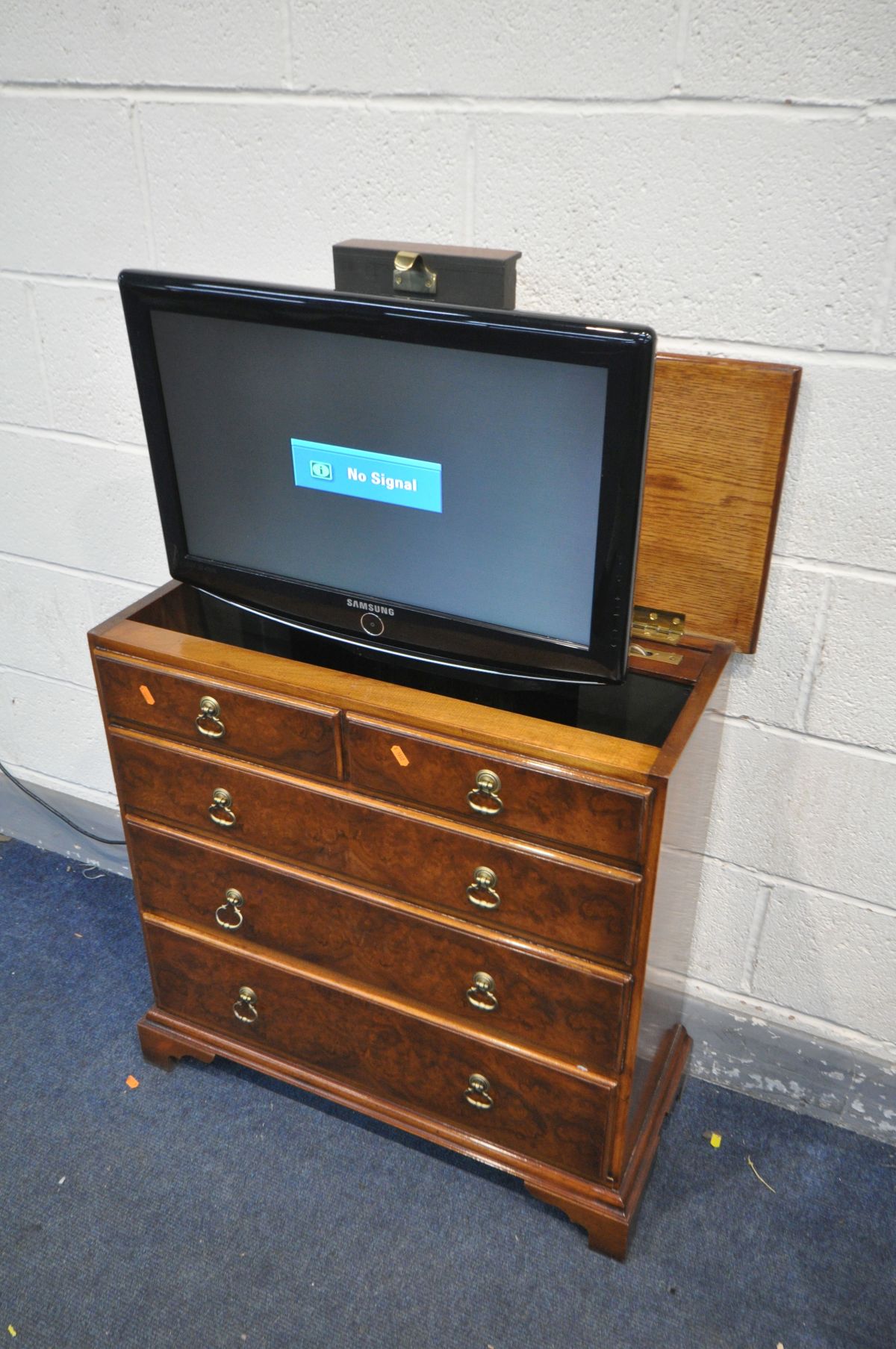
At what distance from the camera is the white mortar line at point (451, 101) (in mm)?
1248

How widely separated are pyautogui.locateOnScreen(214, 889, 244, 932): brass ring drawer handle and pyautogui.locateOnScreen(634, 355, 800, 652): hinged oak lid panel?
0.75m

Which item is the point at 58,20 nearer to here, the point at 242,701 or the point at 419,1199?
the point at 242,701

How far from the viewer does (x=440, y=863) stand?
1449mm

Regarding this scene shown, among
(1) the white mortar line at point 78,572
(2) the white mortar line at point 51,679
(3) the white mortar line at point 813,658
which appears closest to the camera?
(3) the white mortar line at point 813,658

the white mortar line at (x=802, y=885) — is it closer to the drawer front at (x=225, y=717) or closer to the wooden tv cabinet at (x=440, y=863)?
the wooden tv cabinet at (x=440, y=863)

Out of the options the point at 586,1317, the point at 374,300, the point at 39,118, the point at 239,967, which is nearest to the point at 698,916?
the point at 586,1317

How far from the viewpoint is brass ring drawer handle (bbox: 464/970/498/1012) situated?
1.50 m

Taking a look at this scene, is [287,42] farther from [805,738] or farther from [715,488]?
[805,738]

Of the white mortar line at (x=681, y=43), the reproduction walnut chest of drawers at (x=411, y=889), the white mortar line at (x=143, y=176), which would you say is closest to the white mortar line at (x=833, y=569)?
the reproduction walnut chest of drawers at (x=411, y=889)

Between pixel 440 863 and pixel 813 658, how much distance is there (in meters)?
0.59

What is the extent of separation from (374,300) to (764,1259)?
4.81 feet

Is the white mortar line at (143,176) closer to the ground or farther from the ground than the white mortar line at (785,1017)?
farther from the ground

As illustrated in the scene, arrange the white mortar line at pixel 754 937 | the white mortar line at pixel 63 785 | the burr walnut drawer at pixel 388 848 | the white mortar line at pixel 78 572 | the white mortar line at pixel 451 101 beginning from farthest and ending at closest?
1. the white mortar line at pixel 63 785
2. the white mortar line at pixel 78 572
3. the white mortar line at pixel 754 937
4. the burr walnut drawer at pixel 388 848
5. the white mortar line at pixel 451 101

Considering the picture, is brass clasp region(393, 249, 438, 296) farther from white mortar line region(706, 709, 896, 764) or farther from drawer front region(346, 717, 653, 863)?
white mortar line region(706, 709, 896, 764)
